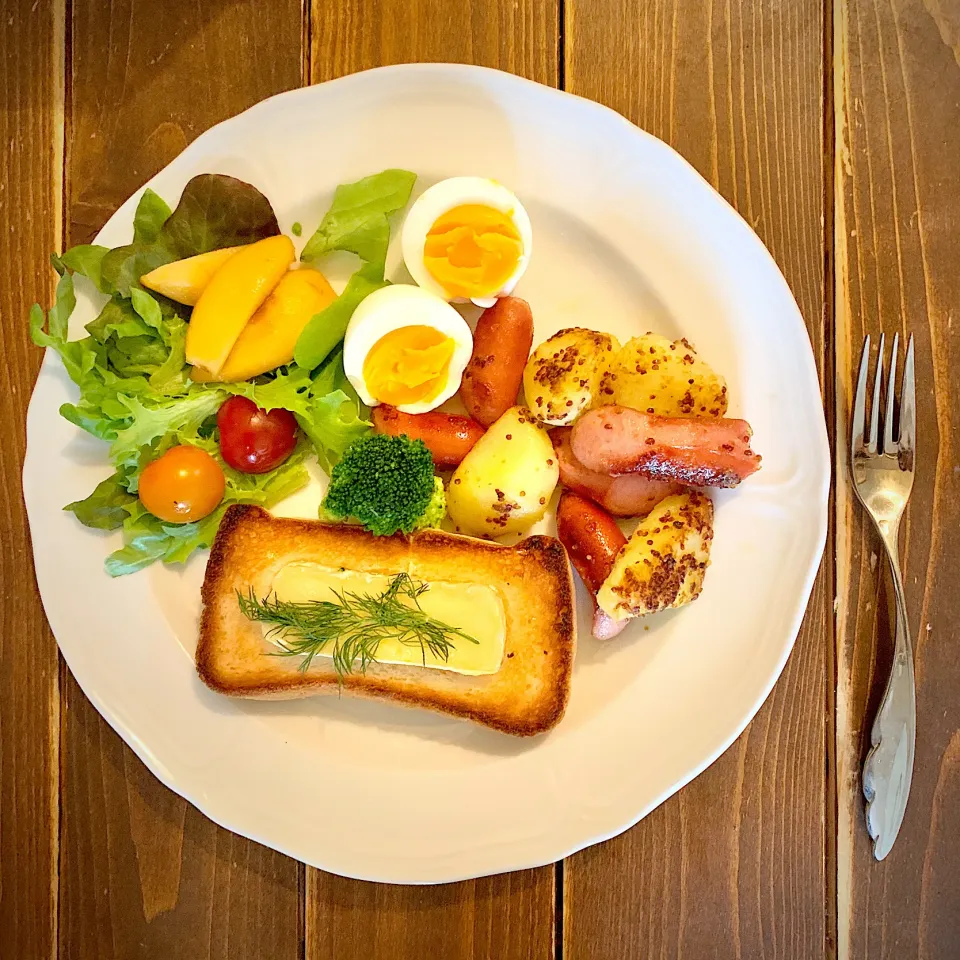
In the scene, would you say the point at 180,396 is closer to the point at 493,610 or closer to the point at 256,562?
the point at 256,562

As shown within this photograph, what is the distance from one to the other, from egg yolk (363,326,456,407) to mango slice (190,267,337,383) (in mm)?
249

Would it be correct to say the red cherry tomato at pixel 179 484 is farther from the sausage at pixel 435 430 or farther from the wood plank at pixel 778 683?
the wood plank at pixel 778 683

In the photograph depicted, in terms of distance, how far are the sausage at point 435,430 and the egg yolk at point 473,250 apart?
0.38 m

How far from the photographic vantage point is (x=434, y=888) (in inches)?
91.7

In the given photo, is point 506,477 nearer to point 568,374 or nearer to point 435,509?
point 435,509

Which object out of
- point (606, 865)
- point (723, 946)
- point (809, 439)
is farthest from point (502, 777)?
point (809, 439)

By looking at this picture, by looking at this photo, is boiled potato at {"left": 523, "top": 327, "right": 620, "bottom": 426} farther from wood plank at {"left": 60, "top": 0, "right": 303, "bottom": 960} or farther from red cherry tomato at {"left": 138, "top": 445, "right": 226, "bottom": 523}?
wood plank at {"left": 60, "top": 0, "right": 303, "bottom": 960}

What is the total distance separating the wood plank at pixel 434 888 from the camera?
230 cm

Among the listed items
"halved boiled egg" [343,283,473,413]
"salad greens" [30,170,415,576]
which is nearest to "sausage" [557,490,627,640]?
"halved boiled egg" [343,283,473,413]

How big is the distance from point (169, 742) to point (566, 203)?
203 cm

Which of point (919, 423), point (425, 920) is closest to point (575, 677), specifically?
point (425, 920)

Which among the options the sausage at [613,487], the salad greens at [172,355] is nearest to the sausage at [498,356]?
the sausage at [613,487]

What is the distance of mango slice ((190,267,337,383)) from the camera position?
85.2 inches

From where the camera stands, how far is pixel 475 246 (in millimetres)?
2127
